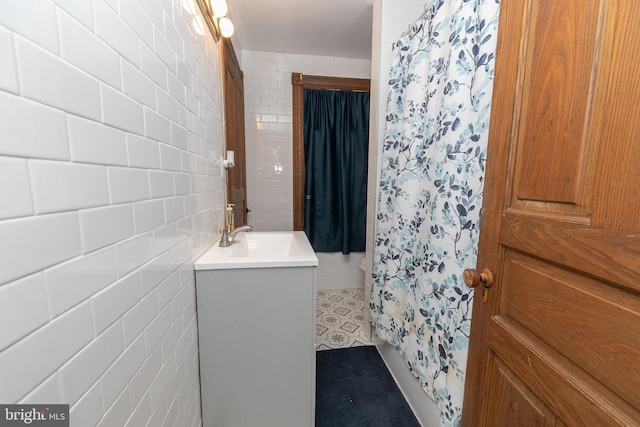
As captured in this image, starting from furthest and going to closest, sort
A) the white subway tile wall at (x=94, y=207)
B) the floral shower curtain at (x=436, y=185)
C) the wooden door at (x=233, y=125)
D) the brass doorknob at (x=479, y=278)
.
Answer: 1. the wooden door at (x=233, y=125)
2. the floral shower curtain at (x=436, y=185)
3. the brass doorknob at (x=479, y=278)
4. the white subway tile wall at (x=94, y=207)

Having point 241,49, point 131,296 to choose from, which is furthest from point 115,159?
point 241,49

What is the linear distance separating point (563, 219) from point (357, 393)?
1.46 metres

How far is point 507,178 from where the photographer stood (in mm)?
635

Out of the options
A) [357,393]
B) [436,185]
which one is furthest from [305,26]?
[357,393]

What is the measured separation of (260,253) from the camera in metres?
1.55

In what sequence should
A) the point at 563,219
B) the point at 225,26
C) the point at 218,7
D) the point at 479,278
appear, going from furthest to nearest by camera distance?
the point at 225,26
the point at 218,7
the point at 479,278
the point at 563,219

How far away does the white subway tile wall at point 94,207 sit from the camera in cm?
35

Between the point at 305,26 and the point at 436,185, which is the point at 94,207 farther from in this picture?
the point at 305,26

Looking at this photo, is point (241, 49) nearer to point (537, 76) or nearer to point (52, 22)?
point (52, 22)

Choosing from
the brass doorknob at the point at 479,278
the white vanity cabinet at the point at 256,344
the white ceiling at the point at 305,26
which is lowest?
the white vanity cabinet at the point at 256,344

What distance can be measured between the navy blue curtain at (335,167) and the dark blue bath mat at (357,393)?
1204 millimetres

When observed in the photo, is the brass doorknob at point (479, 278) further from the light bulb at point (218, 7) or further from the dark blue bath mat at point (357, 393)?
the light bulb at point (218, 7)

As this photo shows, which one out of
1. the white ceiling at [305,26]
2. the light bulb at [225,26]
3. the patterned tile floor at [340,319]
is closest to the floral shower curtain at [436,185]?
the patterned tile floor at [340,319]

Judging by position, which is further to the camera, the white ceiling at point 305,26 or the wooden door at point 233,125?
the white ceiling at point 305,26
